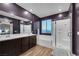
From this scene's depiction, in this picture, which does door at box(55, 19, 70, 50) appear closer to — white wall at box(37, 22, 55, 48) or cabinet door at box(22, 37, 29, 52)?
white wall at box(37, 22, 55, 48)

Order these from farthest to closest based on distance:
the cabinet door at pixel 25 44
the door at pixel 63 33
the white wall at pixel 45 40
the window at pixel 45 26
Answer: the cabinet door at pixel 25 44 → the door at pixel 63 33 → the white wall at pixel 45 40 → the window at pixel 45 26

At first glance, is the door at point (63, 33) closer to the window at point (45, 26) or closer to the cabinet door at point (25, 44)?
the window at point (45, 26)

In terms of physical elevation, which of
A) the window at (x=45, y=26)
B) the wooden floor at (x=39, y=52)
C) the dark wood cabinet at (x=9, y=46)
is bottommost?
the wooden floor at (x=39, y=52)

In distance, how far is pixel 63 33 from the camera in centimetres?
248

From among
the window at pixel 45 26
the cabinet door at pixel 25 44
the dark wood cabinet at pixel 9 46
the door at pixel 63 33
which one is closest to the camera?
the dark wood cabinet at pixel 9 46

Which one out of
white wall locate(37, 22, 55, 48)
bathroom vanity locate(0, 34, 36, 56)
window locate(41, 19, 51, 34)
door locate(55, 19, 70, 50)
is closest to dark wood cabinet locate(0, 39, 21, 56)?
bathroom vanity locate(0, 34, 36, 56)

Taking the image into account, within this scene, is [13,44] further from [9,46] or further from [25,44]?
[25,44]

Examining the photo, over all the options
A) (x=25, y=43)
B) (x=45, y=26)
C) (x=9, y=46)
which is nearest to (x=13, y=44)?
(x=9, y=46)

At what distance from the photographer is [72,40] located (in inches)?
97.6

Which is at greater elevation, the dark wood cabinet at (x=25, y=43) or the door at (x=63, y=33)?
the door at (x=63, y=33)

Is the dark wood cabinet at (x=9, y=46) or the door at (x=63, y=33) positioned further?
the door at (x=63, y=33)

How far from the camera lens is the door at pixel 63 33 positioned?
7.91 feet

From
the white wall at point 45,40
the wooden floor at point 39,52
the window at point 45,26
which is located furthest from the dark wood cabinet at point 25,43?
the window at point 45,26

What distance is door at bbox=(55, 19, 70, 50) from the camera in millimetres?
2412
